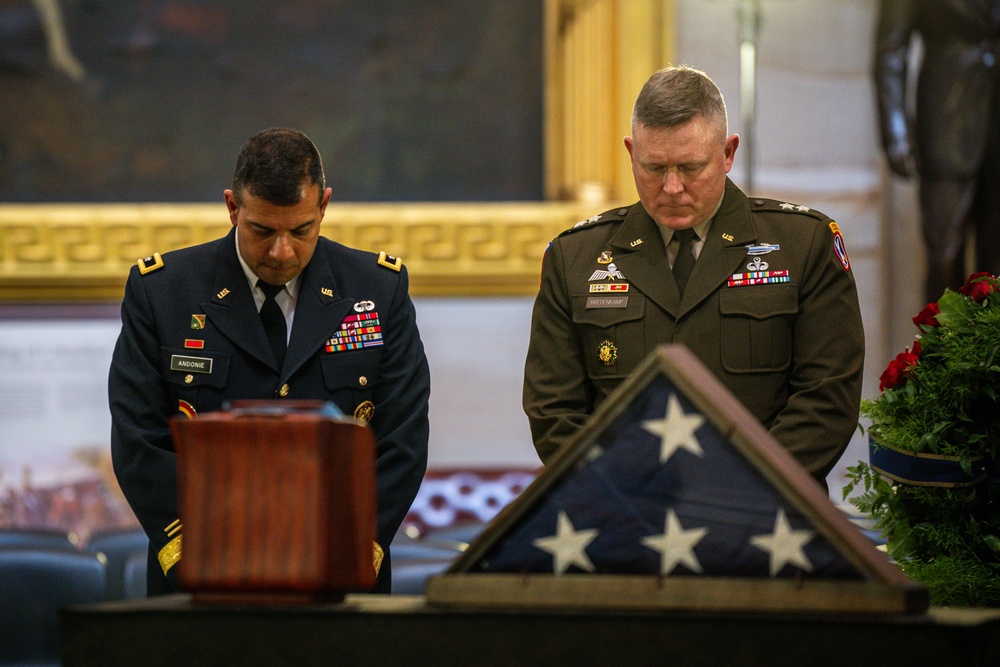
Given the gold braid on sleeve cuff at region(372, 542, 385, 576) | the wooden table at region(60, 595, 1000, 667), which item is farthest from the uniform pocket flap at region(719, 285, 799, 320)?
the wooden table at region(60, 595, 1000, 667)

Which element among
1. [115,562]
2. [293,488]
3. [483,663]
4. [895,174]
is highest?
[895,174]

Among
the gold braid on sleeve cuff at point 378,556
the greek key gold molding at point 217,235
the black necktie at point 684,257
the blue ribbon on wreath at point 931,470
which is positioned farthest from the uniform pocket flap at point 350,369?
the greek key gold molding at point 217,235

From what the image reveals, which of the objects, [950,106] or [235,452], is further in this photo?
[950,106]

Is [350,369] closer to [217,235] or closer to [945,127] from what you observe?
[217,235]

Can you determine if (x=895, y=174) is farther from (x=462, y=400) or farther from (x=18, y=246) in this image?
(x=18, y=246)

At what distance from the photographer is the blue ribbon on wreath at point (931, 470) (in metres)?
2.40

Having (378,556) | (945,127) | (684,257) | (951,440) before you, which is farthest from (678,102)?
(945,127)

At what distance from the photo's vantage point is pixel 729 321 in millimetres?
2439

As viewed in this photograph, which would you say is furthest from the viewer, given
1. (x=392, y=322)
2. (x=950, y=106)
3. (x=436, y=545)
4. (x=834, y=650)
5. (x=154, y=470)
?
(x=950, y=106)

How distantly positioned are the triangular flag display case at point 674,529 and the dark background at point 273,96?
4.75m

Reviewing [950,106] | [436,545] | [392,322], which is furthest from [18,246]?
[950,106]

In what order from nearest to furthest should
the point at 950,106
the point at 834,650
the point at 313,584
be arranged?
1. the point at 834,650
2. the point at 313,584
3. the point at 950,106

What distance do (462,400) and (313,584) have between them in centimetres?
452

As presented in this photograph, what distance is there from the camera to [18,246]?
5.98m
